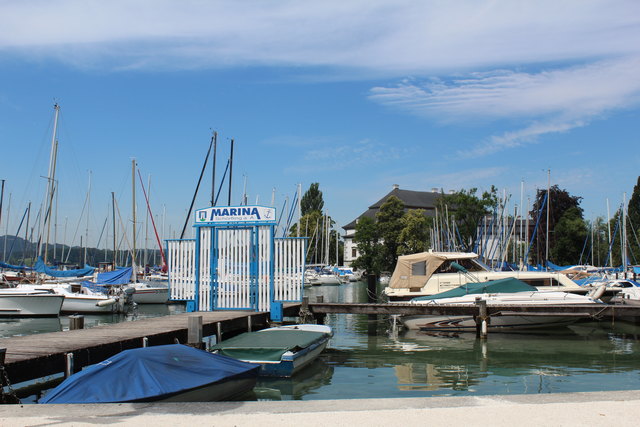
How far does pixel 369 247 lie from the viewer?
9012 centimetres

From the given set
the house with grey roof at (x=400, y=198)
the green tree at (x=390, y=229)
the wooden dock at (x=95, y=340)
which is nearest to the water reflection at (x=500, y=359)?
the wooden dock at (x=95, y=340)

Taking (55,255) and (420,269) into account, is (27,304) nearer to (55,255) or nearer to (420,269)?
(420,269)

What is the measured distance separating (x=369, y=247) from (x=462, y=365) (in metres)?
73.3

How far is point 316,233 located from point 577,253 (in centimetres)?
3598

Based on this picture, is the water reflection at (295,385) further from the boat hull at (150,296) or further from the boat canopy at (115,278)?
the boat hull at (150,296)

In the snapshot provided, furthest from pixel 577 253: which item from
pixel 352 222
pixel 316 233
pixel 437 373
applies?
pixel 437 373

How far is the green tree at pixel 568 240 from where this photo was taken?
256 feet

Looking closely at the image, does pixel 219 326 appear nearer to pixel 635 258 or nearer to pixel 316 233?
pixel 635 258

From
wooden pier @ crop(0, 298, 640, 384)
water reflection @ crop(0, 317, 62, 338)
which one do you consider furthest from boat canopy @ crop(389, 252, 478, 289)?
water reflection @ crop(0, 317, 62, 338)

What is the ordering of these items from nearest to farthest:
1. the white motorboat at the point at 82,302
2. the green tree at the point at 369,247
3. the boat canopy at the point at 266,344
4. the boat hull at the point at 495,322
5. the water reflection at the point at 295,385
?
the water reflection at the point at 295,385, the boat canopy at the point at 266,344, the boat hull at the point at 495,322, the white motorboat at the point at 82,302, the green tree at the point at 369,247

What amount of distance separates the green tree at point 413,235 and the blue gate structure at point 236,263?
210 ft

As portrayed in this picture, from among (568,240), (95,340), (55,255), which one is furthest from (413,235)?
(95,340)

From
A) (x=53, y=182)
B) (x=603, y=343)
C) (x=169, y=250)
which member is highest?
(x=53, y=182)

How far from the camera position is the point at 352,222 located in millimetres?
130000
